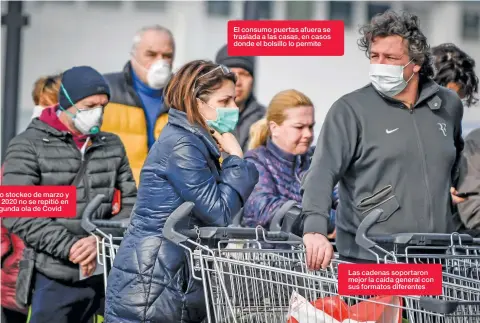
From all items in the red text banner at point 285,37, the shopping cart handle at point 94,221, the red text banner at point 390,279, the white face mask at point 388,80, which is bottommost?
the red text banner at point 390,279

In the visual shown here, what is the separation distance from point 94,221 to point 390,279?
5.87ft

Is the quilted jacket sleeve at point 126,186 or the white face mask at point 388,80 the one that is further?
the quilted jacket sleeve at point 126,186

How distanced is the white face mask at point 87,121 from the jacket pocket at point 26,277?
717 millimetres

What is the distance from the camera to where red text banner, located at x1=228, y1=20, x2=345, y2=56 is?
25.3 ft

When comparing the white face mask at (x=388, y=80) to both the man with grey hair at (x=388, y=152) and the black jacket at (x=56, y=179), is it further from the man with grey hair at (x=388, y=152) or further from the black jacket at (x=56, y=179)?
the black jacket at (x=56, y=179)

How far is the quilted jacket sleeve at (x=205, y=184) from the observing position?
498 cm

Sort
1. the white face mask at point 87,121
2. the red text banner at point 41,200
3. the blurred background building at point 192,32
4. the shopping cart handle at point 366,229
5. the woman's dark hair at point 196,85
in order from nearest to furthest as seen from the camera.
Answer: the shopping cart handle at point 366,229, the woman's dark hair at point 196,85, the red text banner at point 41,200, the white face mask at point 87,121, the blurred background building at point 192,32

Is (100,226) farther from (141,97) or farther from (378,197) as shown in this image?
(141,97)

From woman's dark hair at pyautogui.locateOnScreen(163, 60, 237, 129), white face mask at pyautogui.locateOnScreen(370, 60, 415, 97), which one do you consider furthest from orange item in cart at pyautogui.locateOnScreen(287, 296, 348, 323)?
white face mask at pyautogui.locateOnScreen(370, 60, 415, 97)

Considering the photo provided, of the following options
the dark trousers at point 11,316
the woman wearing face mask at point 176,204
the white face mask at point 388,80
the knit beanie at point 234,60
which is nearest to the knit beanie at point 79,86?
the dark trousers at point 11,316

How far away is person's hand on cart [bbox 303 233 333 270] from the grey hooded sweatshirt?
325 millimetres

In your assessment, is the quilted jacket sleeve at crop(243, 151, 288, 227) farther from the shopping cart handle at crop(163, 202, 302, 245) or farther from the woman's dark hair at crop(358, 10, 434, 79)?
the shopping cart handle at crop(163, 202, 302, 245)

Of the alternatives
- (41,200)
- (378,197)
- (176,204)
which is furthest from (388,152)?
(41,200)

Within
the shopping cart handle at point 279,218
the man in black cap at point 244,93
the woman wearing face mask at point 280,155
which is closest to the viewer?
the shopping cart handle at point 279,218
